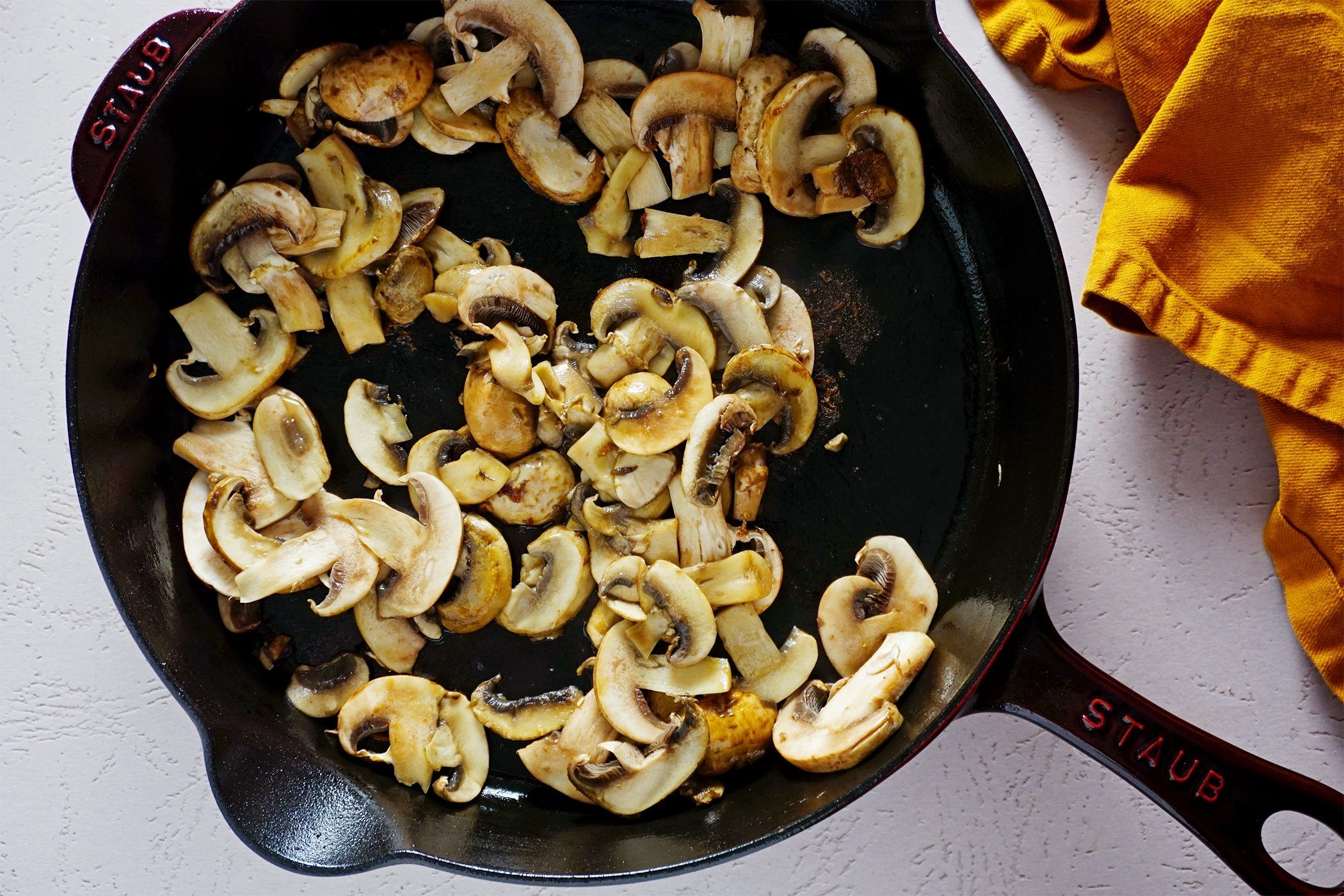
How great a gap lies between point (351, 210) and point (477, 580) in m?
0.57

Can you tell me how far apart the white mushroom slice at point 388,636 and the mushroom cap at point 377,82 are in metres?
0.69

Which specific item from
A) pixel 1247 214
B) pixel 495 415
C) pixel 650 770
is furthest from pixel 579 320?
pixel 1247 214

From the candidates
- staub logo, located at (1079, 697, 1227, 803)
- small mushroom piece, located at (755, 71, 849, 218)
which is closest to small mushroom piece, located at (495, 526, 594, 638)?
small mushroom piece, located at (755, 71, 849, 218)

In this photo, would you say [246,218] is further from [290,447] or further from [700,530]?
[700,530]

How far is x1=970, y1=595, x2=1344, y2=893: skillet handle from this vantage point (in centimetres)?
114

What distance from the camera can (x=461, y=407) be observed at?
142cm

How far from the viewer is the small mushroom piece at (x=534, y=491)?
4.53ft

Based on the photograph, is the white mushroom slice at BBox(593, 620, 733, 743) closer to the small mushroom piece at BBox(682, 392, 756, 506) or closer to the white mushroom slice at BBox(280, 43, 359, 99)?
the small mushroom piece at BBox(682, 392, 756, 506)

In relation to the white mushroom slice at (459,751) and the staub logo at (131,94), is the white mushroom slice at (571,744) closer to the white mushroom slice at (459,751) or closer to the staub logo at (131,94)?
the white mushroom slice at (459,751)

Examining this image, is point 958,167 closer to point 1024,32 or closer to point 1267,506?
point 1024,32

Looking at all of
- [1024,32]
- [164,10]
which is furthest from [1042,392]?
[164,10]

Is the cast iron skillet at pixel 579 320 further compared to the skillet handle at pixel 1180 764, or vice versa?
the cast iron skillet at pixel 579 320

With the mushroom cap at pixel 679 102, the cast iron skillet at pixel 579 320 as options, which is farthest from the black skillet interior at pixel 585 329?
the mushroom cap at pixel 679 102

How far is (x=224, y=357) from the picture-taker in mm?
1385
